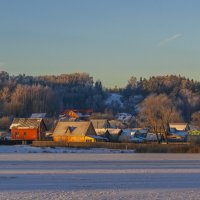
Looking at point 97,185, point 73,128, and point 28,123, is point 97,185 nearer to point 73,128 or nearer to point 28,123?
point 73,128

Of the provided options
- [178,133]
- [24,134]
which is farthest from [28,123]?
[178,133]

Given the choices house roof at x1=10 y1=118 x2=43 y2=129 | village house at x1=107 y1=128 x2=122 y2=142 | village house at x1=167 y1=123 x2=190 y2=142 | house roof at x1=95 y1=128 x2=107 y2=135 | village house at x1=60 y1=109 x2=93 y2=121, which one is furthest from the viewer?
village house at x1=60 y1=109 x2=93 y2=121

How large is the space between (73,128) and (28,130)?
11120 millimetres

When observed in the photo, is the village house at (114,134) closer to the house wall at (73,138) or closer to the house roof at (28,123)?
the house wall at (73,138)

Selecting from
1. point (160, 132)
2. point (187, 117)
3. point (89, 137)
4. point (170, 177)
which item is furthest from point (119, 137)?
point (187, 117)

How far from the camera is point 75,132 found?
93188 millimetres

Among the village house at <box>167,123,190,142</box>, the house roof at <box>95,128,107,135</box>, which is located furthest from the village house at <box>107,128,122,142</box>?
the village house at <box>167,123,190,142</box>

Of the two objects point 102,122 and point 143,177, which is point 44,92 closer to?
point 102,122

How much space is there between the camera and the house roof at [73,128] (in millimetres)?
92312

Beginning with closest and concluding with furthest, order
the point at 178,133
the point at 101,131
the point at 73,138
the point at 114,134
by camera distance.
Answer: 1. the point at 73,138
2. the point at 114,134
3. the point at 101,131
4. the point at 178,133

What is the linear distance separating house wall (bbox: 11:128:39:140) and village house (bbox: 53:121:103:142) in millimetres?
5024

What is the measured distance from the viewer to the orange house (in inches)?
3900

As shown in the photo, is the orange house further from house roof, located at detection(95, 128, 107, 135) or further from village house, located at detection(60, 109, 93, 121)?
village house, located at detection(60, 109, 93, 121)

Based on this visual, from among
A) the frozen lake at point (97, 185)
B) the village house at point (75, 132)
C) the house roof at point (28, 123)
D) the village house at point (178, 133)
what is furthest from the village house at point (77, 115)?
the frozen lake at point (97, 185)
